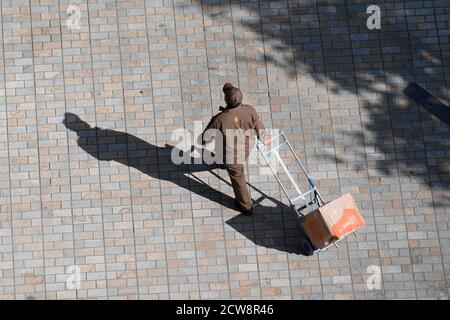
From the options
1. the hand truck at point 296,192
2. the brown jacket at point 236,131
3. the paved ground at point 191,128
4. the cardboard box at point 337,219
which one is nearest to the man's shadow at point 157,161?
the paved ground at point 191,128

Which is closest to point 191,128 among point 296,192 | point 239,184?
point 239,184

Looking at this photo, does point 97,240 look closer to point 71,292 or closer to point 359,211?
point 71,292

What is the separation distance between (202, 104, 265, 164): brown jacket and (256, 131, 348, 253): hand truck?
0.28m

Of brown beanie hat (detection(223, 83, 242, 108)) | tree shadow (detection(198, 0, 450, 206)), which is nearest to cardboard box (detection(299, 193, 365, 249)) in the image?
tree shadow (detection(198, 0, 450, 206))

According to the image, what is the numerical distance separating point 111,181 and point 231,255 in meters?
2.00

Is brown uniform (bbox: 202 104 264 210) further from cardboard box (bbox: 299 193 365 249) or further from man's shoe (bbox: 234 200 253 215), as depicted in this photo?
cardboard box (bbox: 299 193 365 249)

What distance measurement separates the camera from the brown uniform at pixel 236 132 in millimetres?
11648

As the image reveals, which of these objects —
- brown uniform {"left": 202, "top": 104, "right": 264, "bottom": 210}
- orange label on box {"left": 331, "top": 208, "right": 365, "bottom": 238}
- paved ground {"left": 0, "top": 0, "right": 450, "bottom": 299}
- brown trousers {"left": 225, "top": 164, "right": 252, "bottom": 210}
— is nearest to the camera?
brown uniform {"left": 202, "top": 104, "right": 264, "bottom": 210}

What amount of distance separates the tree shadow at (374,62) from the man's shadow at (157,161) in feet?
5.65

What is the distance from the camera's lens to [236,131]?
38.6 feet

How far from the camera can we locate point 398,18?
A: 13.5m

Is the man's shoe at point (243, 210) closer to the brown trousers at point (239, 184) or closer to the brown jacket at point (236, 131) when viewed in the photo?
the brown trousers at point (239, 184)

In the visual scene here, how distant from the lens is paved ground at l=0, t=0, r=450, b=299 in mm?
12578
